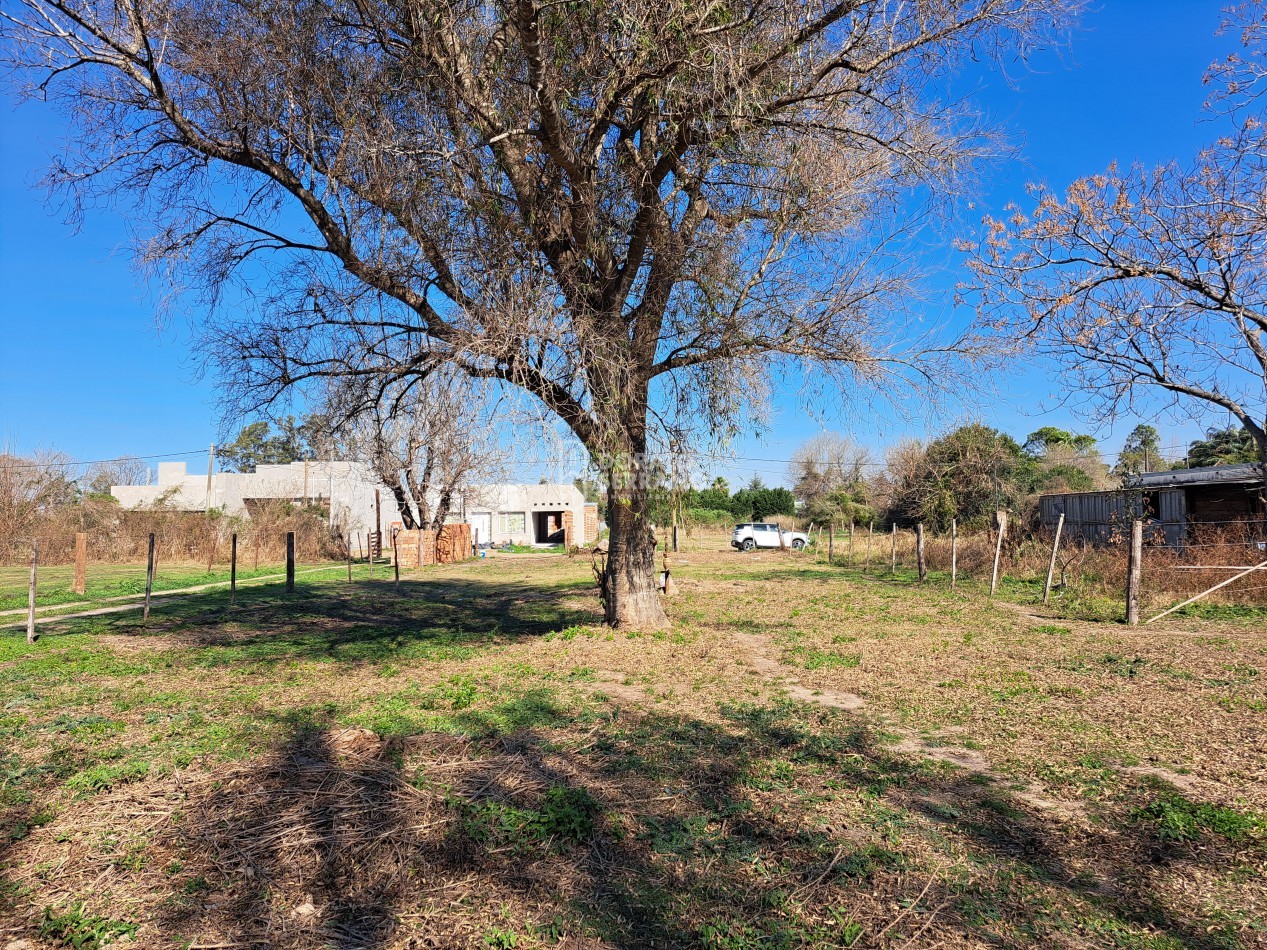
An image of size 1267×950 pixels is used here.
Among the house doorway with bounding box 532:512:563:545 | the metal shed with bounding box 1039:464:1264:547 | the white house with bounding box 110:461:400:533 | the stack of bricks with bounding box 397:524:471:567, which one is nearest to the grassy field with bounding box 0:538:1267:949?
the metal shed with bounding box 1039:464:1264:547

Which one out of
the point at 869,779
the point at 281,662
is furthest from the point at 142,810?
the point at 281,662

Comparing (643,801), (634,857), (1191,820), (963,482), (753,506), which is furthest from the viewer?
(753,506)

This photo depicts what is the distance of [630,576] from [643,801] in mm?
6409

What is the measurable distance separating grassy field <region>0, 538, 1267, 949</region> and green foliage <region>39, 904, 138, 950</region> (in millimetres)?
14

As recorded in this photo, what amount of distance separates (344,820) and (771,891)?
2280 mm

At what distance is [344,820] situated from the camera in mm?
4066

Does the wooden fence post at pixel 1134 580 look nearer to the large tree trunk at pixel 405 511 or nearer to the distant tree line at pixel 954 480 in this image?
the distant tree line at pixel 954 480

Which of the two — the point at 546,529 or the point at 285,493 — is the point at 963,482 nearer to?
the point at 546,529

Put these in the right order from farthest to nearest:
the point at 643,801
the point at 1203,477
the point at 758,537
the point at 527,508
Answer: the point at 527,508, the point at 758,537, the point at 1203,477, the point at 643,801

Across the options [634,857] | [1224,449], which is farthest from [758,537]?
[634,857]

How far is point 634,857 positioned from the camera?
380cm

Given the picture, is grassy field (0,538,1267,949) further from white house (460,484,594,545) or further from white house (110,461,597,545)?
white house (460,484,594,545)

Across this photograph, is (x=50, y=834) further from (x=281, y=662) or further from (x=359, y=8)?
(x=359, y=8)

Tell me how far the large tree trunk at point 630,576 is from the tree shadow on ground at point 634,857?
5442 millimetres
